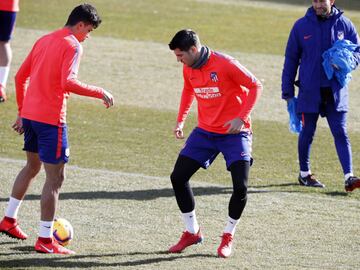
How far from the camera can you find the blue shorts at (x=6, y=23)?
15.2 metres

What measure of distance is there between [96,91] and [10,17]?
7.50 m

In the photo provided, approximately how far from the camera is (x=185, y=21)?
2334cm

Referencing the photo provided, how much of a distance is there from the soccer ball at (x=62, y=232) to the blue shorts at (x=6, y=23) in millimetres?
7070

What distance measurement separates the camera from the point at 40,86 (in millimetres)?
8398

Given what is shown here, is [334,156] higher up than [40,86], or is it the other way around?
[40,86]

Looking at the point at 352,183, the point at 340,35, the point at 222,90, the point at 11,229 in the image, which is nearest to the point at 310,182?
the point at 352,183

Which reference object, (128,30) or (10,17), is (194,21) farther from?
(10,17)

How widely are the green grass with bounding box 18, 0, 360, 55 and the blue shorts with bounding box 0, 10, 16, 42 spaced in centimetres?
614

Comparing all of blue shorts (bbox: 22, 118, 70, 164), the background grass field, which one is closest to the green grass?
the background grass field

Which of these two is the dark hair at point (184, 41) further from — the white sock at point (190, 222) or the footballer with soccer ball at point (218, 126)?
the white sock at point (190, 222)

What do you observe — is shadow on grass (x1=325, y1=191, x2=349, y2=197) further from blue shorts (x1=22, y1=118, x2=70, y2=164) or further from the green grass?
the green grass

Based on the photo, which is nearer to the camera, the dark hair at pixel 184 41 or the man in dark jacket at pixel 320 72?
the dark hair at pixel 184 41

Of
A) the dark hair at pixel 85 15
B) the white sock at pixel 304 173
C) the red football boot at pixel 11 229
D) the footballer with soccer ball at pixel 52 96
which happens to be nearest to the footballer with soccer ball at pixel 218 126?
the dark hair at pixel 85 15

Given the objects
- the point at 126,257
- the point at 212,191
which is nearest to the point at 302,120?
the point at 212,191
